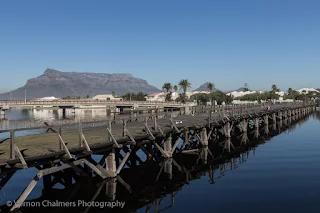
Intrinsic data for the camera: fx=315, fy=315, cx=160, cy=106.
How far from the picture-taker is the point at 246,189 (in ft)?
67.9

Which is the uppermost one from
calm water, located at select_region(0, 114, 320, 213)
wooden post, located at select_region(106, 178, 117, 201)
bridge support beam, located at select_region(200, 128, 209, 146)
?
bridge support beam, located at select_region(200, 128, 209, 146)

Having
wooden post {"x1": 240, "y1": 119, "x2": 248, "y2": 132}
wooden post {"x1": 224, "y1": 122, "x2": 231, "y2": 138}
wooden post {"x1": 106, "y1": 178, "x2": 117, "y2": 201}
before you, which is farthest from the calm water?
wooden post {"x1": 240, "y1": 119, "x2": 248, "y2": 132}

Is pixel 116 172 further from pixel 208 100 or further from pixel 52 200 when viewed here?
pixel 208 100

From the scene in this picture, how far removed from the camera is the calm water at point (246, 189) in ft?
57.5

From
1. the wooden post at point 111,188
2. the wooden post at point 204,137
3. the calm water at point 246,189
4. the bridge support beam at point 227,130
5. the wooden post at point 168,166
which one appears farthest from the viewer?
the bridge support beam at point 227,130

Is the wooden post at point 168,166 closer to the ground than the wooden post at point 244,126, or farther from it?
closer to the ground

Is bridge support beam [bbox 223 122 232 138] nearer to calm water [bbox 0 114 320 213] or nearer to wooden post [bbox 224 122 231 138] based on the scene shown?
wooden post [bbox 224 122 231 138]

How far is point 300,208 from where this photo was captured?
17.2m

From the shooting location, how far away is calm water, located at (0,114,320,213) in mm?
17516

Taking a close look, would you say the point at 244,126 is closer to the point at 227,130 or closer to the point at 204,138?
the point at 227,130

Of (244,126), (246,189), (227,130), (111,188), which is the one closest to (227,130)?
(227,130)

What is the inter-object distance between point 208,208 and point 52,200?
8768mm

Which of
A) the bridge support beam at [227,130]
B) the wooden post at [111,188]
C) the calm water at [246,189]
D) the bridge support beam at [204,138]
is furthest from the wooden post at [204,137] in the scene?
the wooden post at [111,188]

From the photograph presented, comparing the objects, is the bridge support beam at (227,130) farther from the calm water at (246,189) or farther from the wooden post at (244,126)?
the calm water at (246,189)
